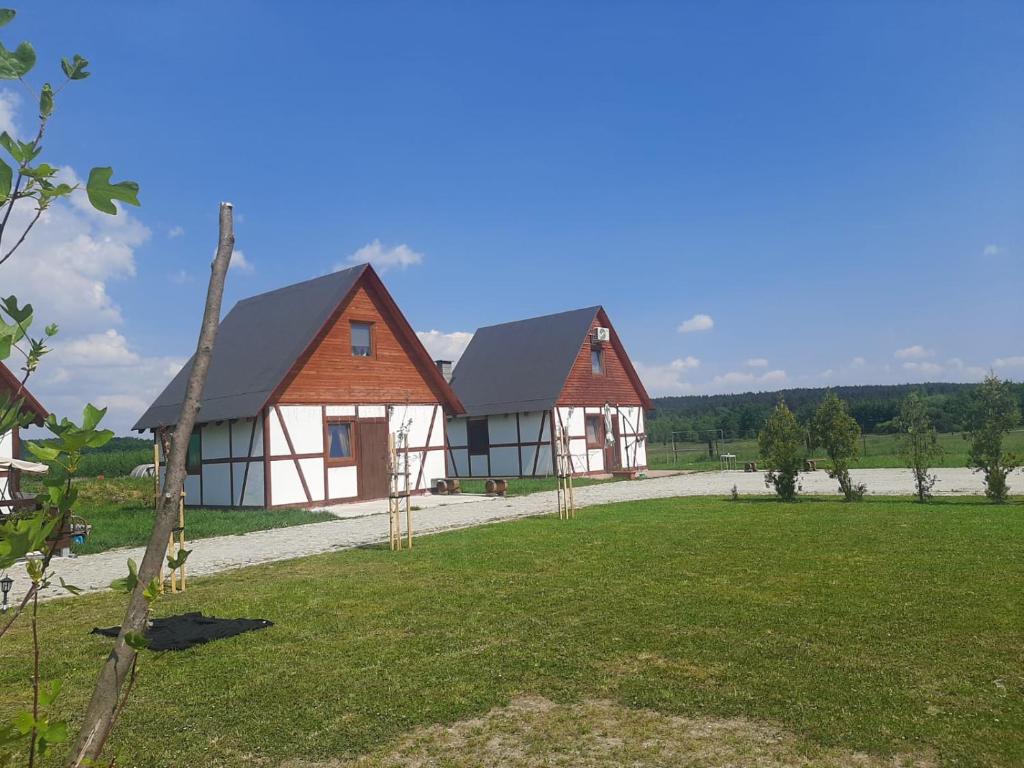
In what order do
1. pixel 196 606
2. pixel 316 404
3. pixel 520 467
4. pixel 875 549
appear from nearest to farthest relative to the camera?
pixel 196 606 → pixel 875 549 → pixel 316 404 → pixel 520 467

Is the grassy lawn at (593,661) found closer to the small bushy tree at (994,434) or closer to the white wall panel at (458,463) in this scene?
the small bushy tree at (994,434)

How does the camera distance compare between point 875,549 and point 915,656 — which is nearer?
point 915,656

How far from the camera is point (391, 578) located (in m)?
9.44

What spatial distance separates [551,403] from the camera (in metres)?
28.2

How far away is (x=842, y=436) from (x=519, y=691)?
1539 cm

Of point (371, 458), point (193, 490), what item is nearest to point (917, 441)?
point (371, 458)

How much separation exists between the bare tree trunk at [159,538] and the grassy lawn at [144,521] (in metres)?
12.2

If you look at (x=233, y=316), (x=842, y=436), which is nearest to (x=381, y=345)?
(x=233, y=316)

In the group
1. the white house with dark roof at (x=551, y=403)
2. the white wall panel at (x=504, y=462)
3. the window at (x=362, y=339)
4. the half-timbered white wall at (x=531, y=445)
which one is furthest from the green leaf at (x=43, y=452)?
the white wall panel at (x=504, y=462)

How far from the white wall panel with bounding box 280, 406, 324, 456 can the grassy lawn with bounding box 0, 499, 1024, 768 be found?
10.1 m

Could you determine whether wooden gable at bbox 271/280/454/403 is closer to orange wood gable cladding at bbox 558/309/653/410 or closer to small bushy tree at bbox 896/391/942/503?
orange wood gable cladding at bbox 558/309/653/410

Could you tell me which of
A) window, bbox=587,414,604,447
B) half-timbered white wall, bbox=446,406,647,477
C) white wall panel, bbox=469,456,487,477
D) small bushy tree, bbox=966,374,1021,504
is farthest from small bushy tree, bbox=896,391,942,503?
white wall panel, bbox=469,456,487,477

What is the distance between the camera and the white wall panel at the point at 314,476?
66.2 feet

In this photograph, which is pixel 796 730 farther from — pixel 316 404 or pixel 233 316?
pixel 233 316
